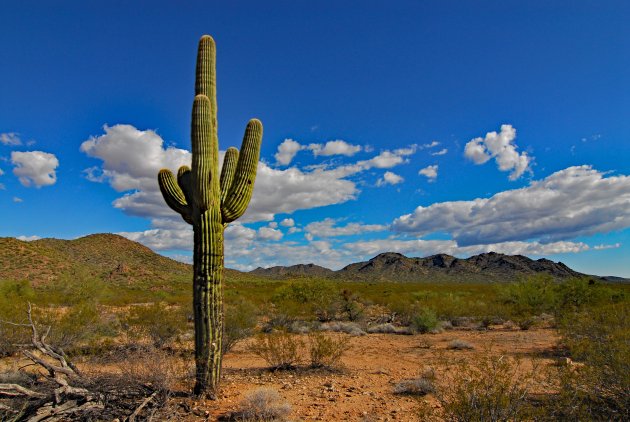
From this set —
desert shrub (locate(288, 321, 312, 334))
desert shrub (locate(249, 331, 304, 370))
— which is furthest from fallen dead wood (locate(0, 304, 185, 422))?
desert shrub (locate(288, 321, 312, 334))

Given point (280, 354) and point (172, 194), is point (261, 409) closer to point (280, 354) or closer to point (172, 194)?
point (280, 354)

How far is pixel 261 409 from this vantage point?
214 inches

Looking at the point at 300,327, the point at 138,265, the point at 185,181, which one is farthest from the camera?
the point at 138,265

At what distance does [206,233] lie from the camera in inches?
255

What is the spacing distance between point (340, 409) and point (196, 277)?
315cm

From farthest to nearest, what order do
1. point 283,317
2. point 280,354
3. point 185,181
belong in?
point 283,317
point 280,354
point 185,181

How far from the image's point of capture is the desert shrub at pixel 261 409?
532 centimetres

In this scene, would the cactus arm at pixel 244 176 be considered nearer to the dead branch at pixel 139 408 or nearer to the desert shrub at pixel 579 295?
the dead branch at pixel 139 408

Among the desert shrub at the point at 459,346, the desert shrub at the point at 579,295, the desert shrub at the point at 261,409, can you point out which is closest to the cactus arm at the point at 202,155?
the desert shrub at the point at 261,409

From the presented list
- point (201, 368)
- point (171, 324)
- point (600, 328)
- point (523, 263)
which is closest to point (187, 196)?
point (201, 368)

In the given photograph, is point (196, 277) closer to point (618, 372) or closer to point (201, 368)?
point (201, 368)

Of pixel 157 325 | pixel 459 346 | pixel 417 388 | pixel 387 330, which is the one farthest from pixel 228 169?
pixel 387 330

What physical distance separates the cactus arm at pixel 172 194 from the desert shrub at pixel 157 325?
5707mm

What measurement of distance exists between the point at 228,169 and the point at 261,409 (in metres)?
4.29
